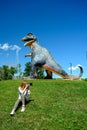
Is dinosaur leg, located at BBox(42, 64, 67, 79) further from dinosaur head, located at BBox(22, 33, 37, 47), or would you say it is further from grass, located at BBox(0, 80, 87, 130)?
grass, located at BBox(0, 80, 87, 130)

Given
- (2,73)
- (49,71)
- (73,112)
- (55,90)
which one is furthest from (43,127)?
(2,73)

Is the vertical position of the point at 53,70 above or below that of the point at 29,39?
below

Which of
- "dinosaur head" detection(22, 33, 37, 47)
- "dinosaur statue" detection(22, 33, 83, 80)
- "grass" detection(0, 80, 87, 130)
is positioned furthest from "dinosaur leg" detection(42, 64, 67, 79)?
"grass" detection(0, 80, 87, 130)

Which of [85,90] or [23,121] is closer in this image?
[23,121]

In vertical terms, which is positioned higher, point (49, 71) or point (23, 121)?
point (49, 71)

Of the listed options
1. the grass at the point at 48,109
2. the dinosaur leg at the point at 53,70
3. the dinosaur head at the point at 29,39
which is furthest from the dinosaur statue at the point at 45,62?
the grass at the point at 48,109

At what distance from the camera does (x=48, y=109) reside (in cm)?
1357

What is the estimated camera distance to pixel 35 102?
14836 millimetres

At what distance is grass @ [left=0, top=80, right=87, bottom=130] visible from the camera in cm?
1170

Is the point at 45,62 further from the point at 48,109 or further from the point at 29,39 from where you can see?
the point at 48,109

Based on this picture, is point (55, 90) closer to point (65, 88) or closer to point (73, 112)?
point (65, 88)

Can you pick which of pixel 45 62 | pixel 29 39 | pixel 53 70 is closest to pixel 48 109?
pixel 53 70

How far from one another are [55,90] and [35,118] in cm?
559

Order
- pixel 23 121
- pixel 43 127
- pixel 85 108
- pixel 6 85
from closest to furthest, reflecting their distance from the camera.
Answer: pixel 43 127
pixel 23 121
pixel 85 108
pixel 6 85
